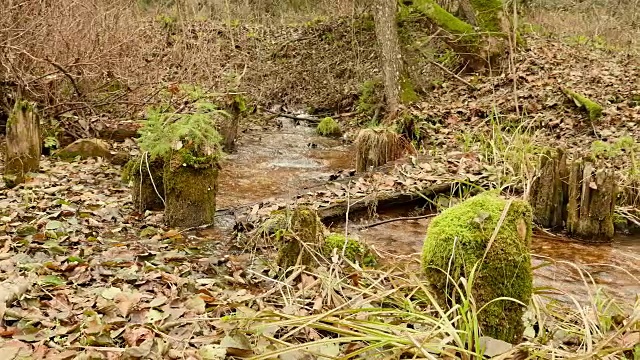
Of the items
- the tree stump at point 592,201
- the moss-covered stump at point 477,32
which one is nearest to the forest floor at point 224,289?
the tree stump at point 592,201

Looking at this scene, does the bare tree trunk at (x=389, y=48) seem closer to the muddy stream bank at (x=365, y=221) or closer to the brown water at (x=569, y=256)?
the muddy stream bank at (x=365, y=221)

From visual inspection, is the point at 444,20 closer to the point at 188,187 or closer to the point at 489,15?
the point at 489,15

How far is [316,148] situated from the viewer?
10234 millimetres

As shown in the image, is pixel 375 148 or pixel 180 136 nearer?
pixel 180 136

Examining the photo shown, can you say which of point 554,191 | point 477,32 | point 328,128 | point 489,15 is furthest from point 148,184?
point 489,15

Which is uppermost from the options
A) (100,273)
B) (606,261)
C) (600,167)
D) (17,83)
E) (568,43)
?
(568,43)

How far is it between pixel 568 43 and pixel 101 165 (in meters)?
11.4

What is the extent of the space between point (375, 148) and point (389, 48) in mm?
4069

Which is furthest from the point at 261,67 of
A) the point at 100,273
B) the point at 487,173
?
the point at 100,273

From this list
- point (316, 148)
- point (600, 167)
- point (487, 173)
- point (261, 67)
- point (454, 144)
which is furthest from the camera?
point (261, 67)

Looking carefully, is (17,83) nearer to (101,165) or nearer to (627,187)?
(101,165)

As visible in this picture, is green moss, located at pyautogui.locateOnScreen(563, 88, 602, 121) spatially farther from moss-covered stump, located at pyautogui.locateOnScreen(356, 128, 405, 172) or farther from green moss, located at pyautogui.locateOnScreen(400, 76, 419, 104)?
moss-covered stump, located at pyautogui.locateOnScreen(356, 128, 405, 172)

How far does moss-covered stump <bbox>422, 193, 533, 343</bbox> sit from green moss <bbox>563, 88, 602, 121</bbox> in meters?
7.07

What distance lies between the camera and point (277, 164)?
8.56 m
